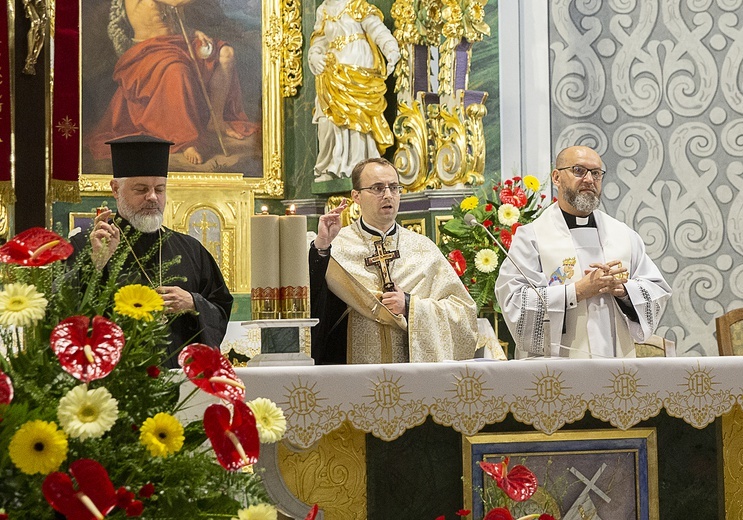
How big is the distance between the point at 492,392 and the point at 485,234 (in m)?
2.70

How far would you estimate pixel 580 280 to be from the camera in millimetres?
5141

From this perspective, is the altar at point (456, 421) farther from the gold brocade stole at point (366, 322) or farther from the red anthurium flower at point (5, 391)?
the red anthurium flower at point (5, 391)

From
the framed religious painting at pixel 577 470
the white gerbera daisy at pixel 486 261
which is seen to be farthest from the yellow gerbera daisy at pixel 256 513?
the white gerbera daisy at pixel 486 261

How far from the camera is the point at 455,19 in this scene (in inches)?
306

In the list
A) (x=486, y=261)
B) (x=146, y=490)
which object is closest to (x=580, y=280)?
(x=486, y=261)

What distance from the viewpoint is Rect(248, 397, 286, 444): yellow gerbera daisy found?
6.06 ft

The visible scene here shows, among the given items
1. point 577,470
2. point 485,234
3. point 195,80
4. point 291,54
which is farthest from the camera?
point 291,54

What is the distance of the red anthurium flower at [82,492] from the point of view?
1.57 meters

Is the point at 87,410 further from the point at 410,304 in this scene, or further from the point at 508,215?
the point at 508,215

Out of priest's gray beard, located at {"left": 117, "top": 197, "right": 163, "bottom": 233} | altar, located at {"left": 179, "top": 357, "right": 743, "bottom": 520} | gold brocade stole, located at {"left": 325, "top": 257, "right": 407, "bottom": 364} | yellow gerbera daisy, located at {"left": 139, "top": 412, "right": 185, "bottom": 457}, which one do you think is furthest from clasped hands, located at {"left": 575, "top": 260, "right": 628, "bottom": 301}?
yellow gerbera daisy, located at {"left": 139, "top": 412, "right": 185, "bottom": 457}

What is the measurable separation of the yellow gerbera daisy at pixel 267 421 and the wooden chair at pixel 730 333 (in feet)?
15.4

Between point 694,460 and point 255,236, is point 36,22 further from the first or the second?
point 694,460

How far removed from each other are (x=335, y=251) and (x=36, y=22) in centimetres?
192

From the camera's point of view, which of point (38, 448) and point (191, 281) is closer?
point (38, 448)
